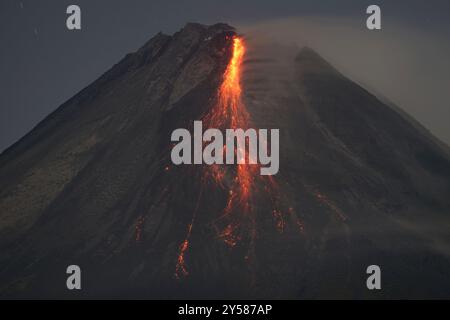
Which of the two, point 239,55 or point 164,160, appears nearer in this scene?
point 164,160

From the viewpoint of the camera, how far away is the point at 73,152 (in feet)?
392

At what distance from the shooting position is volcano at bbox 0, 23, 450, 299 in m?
93.6

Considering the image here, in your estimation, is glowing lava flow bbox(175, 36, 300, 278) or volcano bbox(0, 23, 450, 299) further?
glowing lava flow bbox(175, 36, 300, 278)

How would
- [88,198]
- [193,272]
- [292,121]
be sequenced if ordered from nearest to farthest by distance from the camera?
[193,272] → [88,198] → [292,121]

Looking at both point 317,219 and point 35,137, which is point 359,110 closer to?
point 317,219

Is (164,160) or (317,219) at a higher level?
(164,160)

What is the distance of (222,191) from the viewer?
349 ft

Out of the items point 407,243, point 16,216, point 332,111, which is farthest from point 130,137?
point 407,243

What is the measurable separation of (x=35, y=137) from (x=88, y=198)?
26.1 meters

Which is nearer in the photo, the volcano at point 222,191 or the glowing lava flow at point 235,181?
the volcano at point 222,191

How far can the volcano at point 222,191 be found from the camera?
3686 inches

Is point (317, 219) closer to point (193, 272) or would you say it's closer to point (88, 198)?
point (193, 272)
